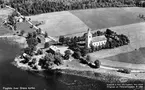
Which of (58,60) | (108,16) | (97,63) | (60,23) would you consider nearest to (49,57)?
(58,60)

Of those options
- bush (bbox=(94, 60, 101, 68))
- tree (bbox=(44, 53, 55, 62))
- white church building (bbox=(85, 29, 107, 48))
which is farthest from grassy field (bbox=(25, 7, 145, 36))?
bush (bbox=(94, 60, 101, 68))

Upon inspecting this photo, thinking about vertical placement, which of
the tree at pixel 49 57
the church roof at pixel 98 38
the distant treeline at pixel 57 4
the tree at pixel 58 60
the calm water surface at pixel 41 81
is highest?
the distant treeline at pixel 57 4

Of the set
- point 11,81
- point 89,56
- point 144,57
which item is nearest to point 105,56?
point 89,56

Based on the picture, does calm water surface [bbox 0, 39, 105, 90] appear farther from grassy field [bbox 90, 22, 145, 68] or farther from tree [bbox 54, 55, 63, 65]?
grassy field [bbox 90, 22, 145, 68]

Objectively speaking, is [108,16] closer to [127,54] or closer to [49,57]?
[127,54]

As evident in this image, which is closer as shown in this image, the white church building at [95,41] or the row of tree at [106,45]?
the row of tree at [106,45]

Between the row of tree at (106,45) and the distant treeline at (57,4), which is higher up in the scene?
the distant treeline at (57,4)

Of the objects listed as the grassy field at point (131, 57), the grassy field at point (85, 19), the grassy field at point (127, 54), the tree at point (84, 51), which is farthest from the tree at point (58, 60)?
the grassy field at point (85, 19)

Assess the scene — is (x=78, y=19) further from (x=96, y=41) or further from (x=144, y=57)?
(x=144, y=57)

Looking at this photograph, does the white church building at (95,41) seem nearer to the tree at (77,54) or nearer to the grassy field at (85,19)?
the tree at (77,54)
